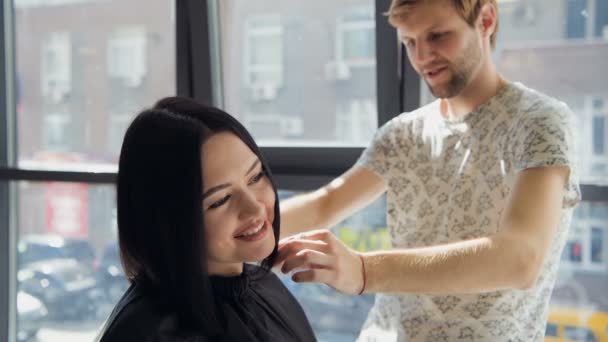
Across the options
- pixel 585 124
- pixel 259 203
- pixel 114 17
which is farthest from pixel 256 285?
pixel 114 17

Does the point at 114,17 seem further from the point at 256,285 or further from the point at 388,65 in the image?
the point at 256,285

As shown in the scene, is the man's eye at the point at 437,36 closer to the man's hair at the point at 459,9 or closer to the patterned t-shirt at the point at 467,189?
the man's hair at the point at 459,9

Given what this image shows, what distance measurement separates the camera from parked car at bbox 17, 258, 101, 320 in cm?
362

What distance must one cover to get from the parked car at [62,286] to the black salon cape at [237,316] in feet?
6.43

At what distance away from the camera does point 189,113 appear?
156cm

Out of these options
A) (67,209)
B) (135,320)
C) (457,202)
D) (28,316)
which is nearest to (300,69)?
(457,202)

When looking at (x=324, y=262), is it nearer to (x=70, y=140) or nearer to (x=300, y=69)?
(x=300, y=69)

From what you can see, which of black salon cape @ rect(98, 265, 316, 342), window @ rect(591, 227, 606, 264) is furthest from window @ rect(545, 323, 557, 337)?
black salon cape @ rect(98, 265, 316, 342)

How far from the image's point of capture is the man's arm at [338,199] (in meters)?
2.25

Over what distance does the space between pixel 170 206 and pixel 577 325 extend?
1832mm

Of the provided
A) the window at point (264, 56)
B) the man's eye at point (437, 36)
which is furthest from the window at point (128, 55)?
the man's eye at point (437, 36)

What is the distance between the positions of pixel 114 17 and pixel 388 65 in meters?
1.43

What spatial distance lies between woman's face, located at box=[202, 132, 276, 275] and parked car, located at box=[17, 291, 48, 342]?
8.22ft

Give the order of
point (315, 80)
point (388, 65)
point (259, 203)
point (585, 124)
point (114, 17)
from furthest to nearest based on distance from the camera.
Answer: point (114, 17)
point (315, 80)
point (388, 65)
point (585, 124)
point (259, 203)
